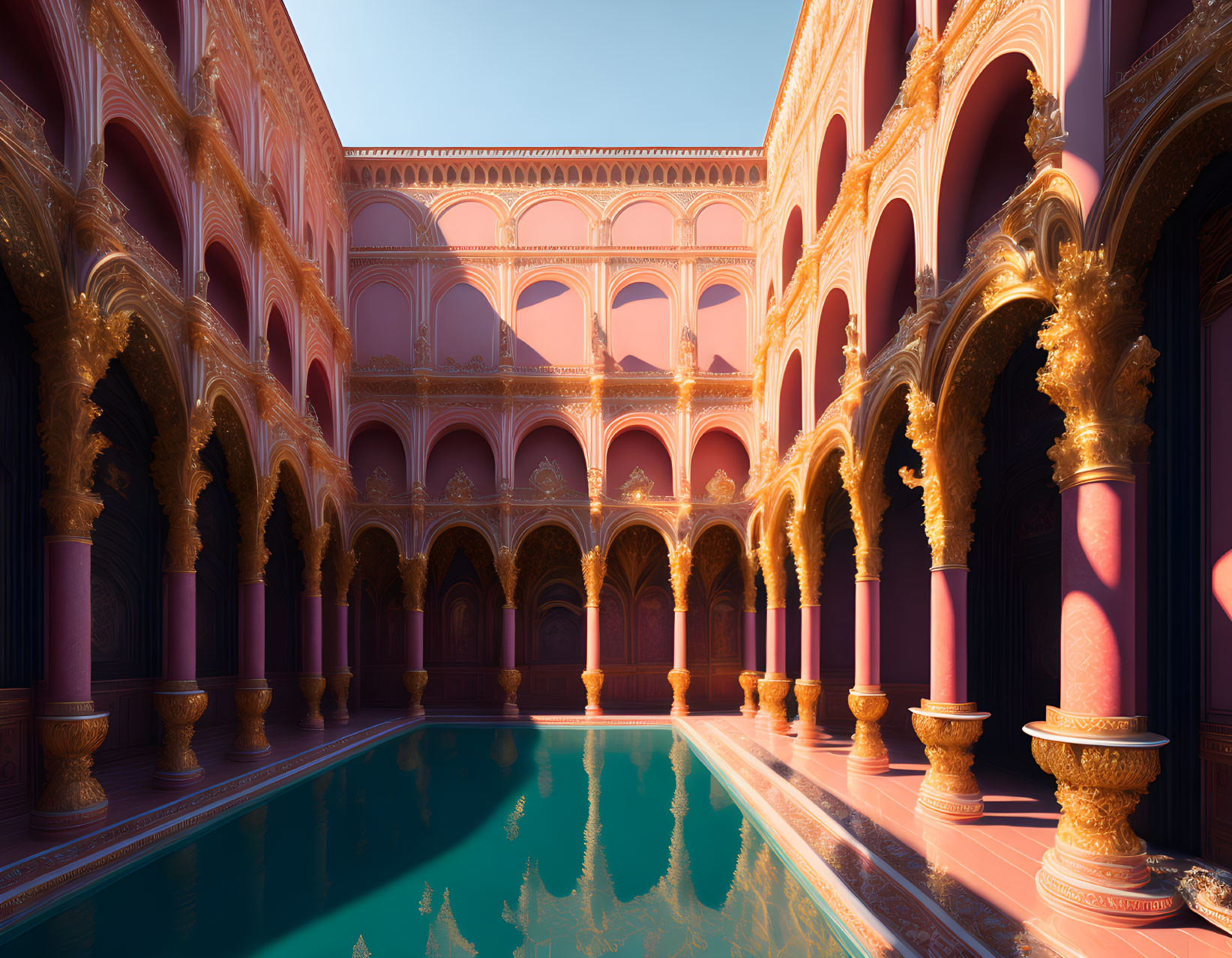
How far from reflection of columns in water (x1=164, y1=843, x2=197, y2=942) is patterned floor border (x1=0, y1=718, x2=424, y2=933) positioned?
12.5 inches

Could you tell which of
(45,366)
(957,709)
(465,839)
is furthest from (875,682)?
(45,366)

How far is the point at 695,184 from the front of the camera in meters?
21.9

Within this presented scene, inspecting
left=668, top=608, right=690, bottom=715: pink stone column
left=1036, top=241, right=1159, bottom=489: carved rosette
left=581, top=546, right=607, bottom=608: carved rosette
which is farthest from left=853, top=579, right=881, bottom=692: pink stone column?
left=581, top=546, right=607, bottom=608: carved rosette

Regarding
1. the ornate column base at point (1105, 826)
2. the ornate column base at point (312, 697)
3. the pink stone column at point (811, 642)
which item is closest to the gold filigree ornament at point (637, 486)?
the pink stone column at point (811, 642)

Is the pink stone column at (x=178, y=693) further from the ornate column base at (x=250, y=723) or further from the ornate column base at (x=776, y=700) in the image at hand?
the ornate column base at (x=776, y=700)

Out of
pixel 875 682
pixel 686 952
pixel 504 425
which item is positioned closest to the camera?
pixel 686 952

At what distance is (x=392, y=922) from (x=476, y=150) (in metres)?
Answer: 20.3

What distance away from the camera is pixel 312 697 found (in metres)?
17.1

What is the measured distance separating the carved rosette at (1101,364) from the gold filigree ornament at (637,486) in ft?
49.6

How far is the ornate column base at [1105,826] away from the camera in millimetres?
5738

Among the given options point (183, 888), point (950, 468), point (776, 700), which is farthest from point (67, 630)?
point (776, 700)

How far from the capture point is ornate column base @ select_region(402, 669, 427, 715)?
19922 millimetres

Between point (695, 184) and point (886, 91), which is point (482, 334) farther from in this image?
point (886, 91)

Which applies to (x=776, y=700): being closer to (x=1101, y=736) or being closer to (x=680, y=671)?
(x=680, y=671)
